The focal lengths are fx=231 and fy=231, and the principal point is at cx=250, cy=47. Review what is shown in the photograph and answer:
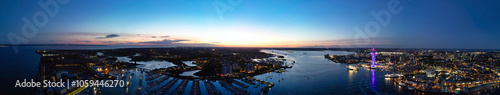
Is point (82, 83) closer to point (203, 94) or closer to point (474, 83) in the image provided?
point (203, 94)

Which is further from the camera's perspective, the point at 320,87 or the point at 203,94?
the point at 320,87

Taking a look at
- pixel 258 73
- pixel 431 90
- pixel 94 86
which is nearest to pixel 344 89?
pixel 431 90

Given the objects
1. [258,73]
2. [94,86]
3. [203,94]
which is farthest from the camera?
[258,73]

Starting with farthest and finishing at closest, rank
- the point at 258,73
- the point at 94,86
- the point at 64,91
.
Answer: the point at 258,73
the point at 94,86
the point at 64,91

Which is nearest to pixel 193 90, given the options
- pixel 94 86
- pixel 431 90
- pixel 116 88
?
pixel 116 88

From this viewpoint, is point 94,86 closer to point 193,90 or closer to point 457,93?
point 193,90

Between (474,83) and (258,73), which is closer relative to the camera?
Result: (474,83)

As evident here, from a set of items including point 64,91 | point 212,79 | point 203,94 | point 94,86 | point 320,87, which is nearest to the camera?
point 64,91

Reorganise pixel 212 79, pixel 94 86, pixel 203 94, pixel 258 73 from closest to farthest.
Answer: pixel 203 94 < pixel 94 86 < pixel 212 79 < pixel 258 73
